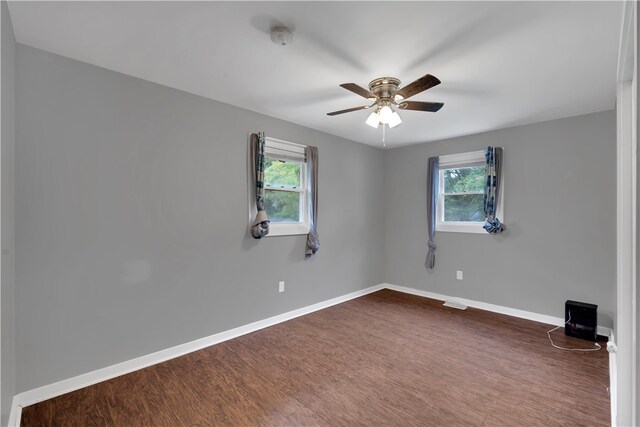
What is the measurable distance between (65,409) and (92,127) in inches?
78.9

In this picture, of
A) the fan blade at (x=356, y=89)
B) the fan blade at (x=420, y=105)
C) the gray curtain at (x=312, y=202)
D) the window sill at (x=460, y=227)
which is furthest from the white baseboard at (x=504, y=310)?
the fan blade at (x=356, y=89)

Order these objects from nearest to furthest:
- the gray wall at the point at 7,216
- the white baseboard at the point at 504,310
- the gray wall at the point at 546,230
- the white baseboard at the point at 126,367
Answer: the gray wall at the point at 7,216 < the white baseboard at the point at 126,367 < the gray wall at the point at 546,230 < the white baseboard at the point at 504,310

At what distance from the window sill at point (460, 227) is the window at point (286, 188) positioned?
2110 millimetres

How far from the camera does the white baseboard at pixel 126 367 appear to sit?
202 cm

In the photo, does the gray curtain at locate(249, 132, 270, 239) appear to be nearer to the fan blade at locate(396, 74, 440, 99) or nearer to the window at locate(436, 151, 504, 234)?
the fan blade at locate(396, 74, 440, 99)

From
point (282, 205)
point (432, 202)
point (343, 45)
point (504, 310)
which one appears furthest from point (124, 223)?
point (504, 310)

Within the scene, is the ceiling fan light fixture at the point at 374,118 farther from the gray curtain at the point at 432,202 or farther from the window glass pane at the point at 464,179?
the window glass pane at the point at 464,179

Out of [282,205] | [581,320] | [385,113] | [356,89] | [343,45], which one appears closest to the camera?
[343,45]

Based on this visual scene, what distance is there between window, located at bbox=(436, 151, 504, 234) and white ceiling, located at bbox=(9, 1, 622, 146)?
132cm

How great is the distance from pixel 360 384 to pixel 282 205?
2.16 metres

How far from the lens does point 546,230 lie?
3609 millimetres

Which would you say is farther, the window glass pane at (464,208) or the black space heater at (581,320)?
the window glass pane at (464,208)

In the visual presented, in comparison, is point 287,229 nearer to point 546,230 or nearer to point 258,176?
point 258,176

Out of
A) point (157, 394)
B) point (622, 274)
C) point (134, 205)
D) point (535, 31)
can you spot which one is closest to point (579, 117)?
point (535, 31)
